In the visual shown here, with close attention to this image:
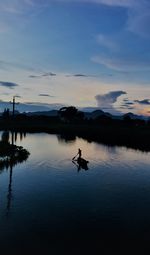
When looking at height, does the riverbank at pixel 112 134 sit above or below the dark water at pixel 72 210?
above

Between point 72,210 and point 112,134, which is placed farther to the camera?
point 112,134

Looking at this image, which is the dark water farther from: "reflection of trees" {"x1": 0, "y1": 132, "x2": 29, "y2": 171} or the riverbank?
the riverbank

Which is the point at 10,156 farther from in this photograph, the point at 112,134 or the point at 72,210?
the point at 112,134

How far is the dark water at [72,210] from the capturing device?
75.8 ft

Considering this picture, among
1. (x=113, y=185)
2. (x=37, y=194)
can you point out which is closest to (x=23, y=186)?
(x=37, y=194)

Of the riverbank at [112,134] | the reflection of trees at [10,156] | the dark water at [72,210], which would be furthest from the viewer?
the riverbank at [112,134]

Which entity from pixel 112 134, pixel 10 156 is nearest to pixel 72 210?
pixel 10 156

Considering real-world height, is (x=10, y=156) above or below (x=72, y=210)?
above

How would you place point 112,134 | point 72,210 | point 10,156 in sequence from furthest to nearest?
point 112,134, point 10,156, point 72,210

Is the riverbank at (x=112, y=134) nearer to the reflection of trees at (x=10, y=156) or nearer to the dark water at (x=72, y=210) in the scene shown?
the reflection of trees at (x=10, y=156)

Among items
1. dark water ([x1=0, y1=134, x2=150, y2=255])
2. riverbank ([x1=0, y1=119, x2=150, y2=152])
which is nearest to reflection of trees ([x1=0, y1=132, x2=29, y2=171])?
dark water ([x1=0, y1=134, x2=150, y2=255])

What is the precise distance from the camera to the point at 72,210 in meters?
30.1

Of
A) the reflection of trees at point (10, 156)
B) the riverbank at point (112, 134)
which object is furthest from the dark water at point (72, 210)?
the riverbank at point (112, 134)

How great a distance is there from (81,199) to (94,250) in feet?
39.3
